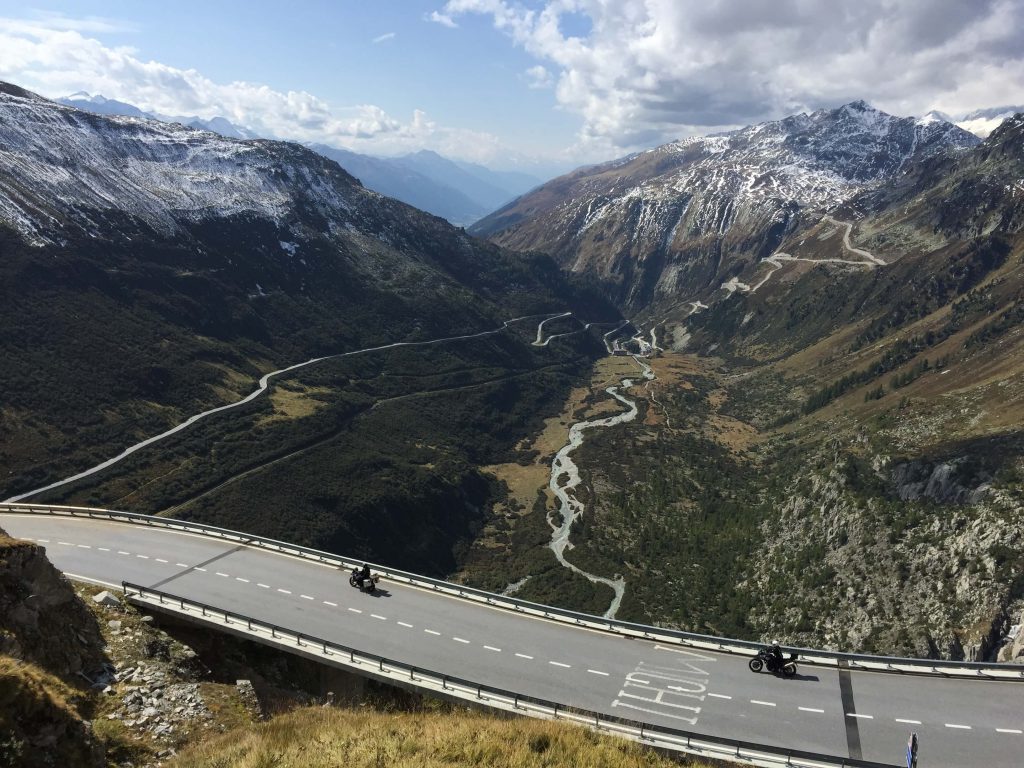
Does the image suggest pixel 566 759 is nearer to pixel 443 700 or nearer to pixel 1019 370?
pixel 443 700

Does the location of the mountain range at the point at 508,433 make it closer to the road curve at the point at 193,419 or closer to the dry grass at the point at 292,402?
the dry grass at the point at 292,402

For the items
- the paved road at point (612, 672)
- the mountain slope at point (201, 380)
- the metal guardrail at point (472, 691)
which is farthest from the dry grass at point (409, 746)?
the mountain slope at point (201, 380)

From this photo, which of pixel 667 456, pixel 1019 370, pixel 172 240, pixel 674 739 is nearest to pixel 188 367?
pixel 172 240

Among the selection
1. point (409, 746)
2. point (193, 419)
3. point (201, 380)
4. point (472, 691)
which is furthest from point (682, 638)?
point (201, 380)

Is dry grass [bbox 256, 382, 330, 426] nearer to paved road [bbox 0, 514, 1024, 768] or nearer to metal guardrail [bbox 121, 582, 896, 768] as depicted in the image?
paved road [bbox 0, 514, 1024, 768]

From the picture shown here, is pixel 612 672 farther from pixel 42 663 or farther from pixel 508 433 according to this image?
pixel 508 433

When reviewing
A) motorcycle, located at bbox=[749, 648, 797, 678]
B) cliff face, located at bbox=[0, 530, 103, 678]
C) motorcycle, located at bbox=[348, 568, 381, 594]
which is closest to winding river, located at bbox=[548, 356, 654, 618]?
motorcycle, located at bbox=[348, 568, 381, 594]

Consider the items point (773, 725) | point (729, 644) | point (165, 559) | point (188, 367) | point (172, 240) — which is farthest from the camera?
point (172, 240)
